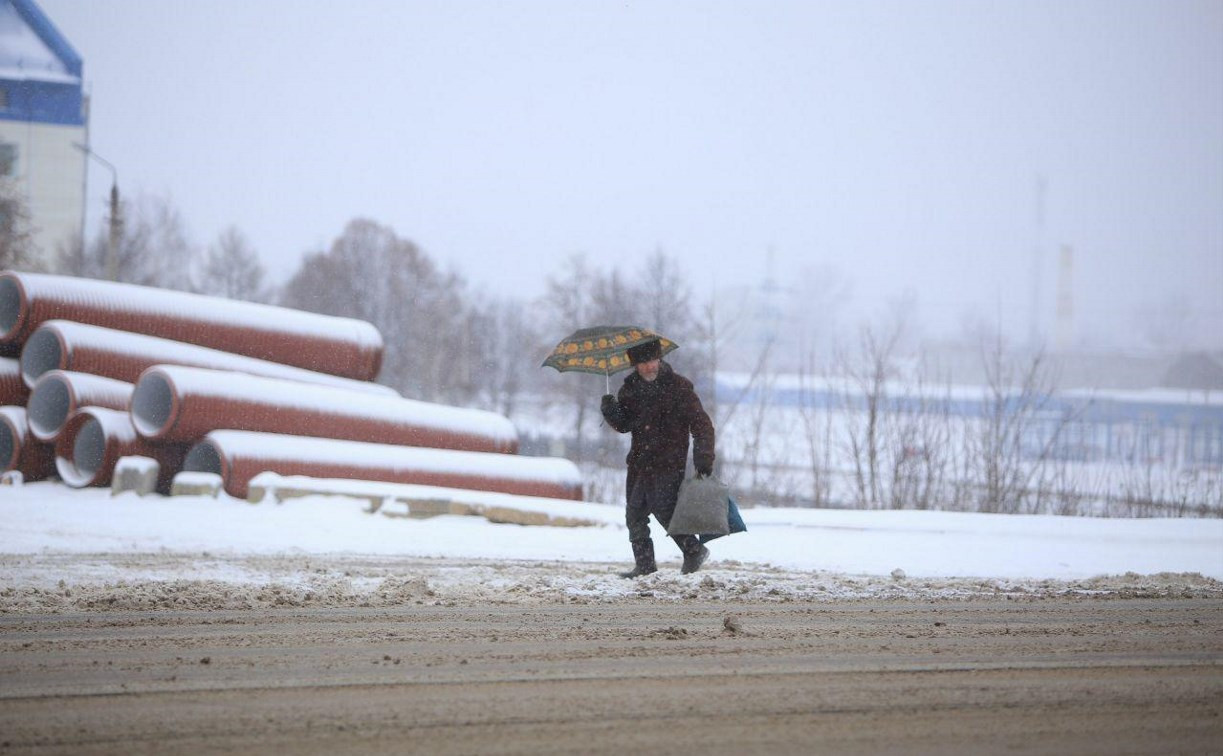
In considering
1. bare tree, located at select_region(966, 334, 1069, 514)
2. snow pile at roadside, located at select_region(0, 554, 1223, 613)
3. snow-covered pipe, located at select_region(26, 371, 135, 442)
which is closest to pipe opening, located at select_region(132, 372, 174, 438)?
snow-covered pipe, located at select_region(26, 371, 135, 442)

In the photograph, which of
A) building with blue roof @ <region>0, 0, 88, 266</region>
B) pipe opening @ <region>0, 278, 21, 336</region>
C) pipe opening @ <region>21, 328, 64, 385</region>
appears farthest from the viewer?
building with blue roof @ <region>0, 0, 88, 266</region>

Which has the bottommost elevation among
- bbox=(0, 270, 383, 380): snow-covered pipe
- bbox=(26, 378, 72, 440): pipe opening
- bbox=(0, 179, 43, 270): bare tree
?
→ bbox=(26, 378, 72, 440): pipe opening

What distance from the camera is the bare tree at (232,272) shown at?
237ft

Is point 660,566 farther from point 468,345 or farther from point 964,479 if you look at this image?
point 468,345

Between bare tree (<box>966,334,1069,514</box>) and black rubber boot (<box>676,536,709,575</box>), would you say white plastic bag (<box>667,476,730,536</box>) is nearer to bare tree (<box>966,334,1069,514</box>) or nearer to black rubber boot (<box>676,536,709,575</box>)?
black rubber boot (<box>676,536,709,575</box>)

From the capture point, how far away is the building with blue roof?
61.2 meters

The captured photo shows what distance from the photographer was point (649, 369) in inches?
396

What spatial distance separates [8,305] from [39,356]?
3.65 feet

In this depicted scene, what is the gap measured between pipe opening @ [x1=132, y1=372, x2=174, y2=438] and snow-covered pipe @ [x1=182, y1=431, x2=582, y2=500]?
1.98ft

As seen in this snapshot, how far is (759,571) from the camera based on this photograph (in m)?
11.3

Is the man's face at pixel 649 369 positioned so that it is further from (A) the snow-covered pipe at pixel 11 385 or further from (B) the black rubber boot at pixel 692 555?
(A) the snow-covered pipe at pixel 11 385

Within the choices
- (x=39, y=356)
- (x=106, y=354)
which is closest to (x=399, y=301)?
(x=39, y=356)

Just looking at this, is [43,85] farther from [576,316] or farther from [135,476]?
[135,476]

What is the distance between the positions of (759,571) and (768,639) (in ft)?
14.4
